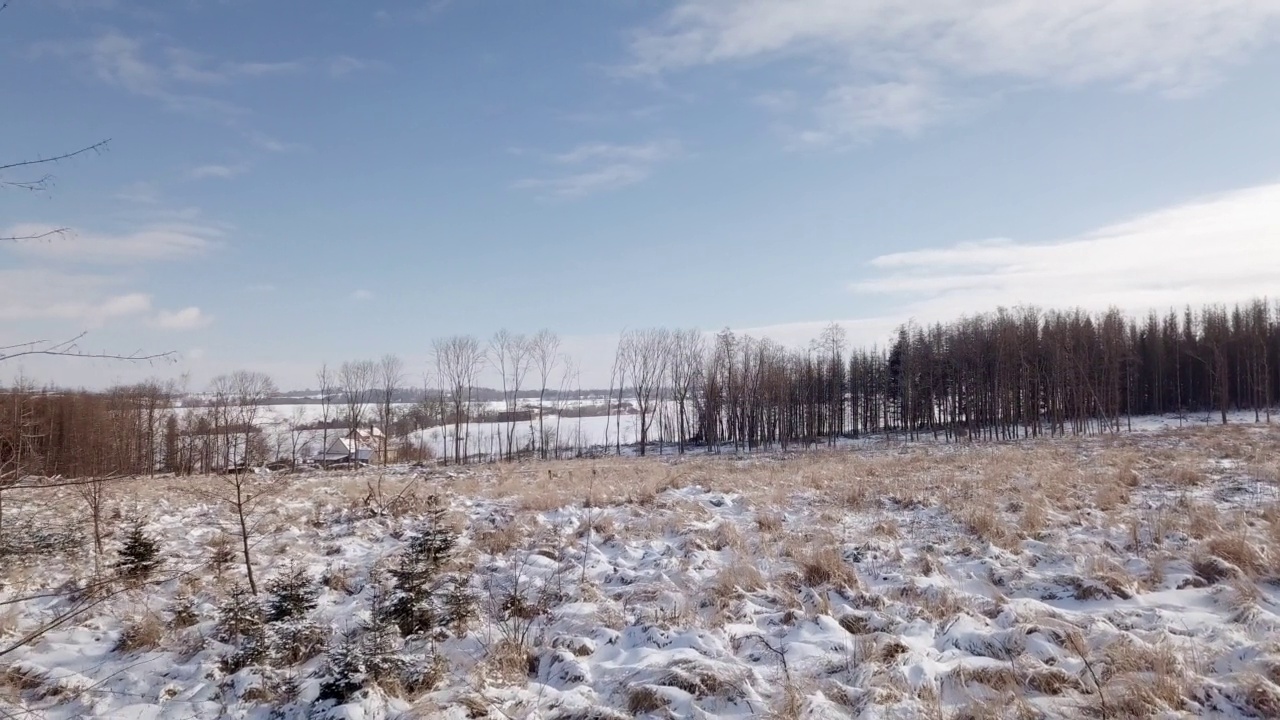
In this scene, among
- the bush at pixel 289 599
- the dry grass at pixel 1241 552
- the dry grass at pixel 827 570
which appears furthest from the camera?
the dry grass at pixel 827 570

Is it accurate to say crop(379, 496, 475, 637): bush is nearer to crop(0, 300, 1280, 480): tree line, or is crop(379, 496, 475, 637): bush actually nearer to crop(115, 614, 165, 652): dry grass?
crop(115, 614, 165, 652): dry grass

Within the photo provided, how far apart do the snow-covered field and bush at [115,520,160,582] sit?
320mm

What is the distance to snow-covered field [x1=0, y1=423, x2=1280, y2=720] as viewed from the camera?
492 centimetres

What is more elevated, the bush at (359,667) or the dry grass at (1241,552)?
the dry grass at (1241,552)

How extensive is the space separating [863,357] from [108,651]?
247 ft

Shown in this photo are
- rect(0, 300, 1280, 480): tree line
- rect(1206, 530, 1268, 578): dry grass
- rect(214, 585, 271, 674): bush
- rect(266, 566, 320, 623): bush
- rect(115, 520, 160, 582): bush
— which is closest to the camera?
rect(214, 585, 271, 674): bush

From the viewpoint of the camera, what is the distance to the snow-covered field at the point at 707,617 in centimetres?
492

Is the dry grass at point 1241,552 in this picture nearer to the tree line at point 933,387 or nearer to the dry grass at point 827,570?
the dry grass at point 827,570

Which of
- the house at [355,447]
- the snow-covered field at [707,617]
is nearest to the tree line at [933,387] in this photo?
the house at [355,447]

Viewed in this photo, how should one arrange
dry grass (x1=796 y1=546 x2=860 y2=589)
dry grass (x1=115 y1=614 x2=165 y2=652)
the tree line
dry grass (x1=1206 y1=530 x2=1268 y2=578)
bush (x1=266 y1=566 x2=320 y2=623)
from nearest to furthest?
dry grass (x1=1206 y1=530 x2=1268 y2=578) < dry grass (x1=115 y1=614 x2=165 y2=652) < bush (x1=266 y1=566 x2=320 y2=623) < dry grass (x1=796 y1=546 x2=860 y2=589) < the tree line

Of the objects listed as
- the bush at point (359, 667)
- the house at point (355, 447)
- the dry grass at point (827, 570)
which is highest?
the dry grass at point (827, 570)

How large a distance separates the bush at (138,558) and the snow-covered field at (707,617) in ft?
1.05

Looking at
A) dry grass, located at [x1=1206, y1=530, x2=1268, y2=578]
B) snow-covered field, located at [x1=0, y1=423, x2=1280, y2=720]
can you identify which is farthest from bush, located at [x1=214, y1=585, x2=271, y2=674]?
dry grass, located at [x1=1206, y1=530, x2=1268, y2=578]

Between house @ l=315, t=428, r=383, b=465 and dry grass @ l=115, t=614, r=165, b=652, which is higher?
dry grass @ l=115, t=614, r=165, b=652
